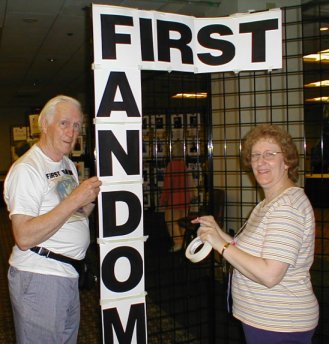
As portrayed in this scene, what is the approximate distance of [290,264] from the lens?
4.91 ft

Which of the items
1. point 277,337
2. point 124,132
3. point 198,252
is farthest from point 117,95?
point 277,337

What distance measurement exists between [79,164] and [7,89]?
7992 mm

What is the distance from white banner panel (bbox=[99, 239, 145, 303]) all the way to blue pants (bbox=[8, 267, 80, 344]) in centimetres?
18

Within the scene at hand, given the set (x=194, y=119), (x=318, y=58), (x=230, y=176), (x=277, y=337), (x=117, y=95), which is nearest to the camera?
(x=277, y=337)

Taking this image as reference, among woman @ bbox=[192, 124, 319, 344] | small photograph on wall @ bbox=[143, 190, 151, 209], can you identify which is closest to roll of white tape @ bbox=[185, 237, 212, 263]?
woman @ bbox=[192, 124, 319, 344]

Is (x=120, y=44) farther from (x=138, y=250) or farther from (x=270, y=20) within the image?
(x=138, y=250)

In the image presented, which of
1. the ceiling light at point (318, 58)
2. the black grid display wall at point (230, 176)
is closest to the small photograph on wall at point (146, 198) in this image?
the black grid display wall at point (230, 176)

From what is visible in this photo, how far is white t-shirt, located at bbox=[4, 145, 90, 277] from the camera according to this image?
1.68 metres

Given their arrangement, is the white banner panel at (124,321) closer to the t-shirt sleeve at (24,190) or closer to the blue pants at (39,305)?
the blue pants at (39,305)

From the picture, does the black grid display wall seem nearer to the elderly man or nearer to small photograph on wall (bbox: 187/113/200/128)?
small photograph on wall (bbox: 187/113/200/128)

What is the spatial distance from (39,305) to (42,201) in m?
0.44

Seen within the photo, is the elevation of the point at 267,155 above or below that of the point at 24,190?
above

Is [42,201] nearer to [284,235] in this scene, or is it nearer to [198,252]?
[198,252]

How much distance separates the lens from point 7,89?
12.1m
